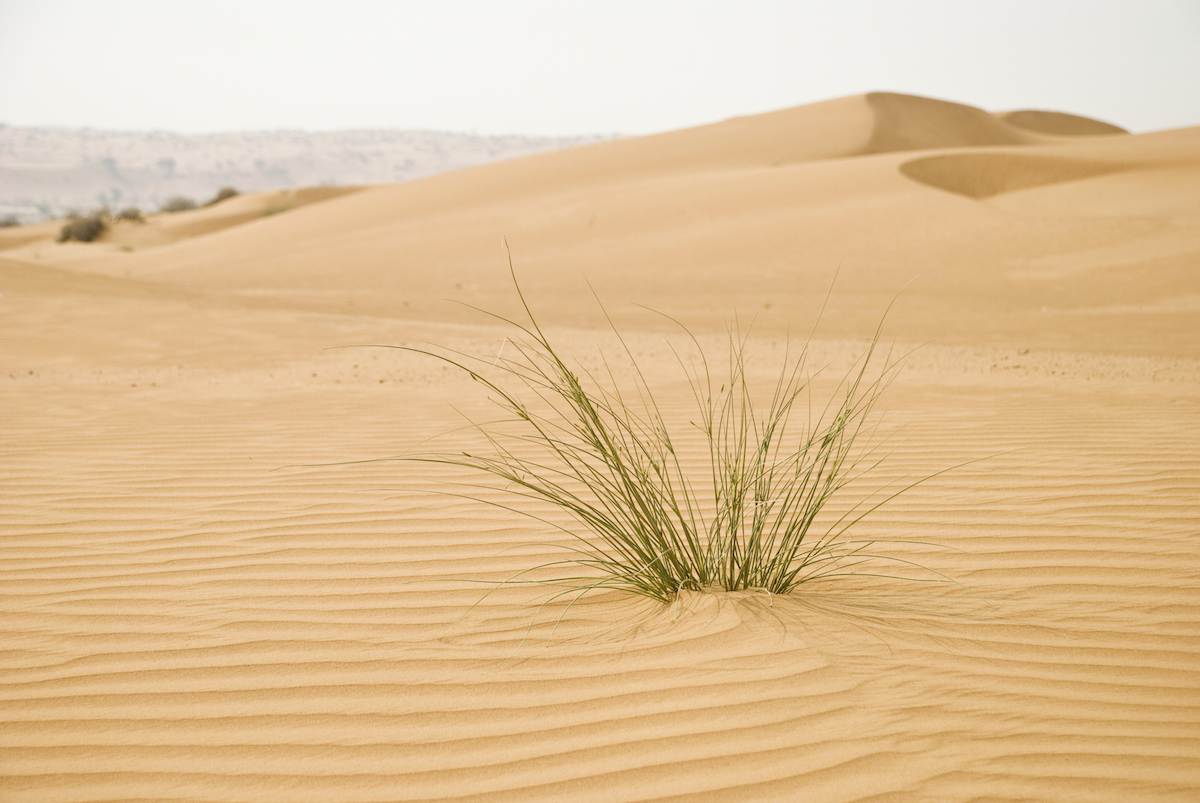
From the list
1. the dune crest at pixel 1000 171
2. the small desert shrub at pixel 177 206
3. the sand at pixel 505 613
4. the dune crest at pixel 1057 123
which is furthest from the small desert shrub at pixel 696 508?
the dune crest at pixel 1057 123

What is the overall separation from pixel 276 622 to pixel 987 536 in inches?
98.7

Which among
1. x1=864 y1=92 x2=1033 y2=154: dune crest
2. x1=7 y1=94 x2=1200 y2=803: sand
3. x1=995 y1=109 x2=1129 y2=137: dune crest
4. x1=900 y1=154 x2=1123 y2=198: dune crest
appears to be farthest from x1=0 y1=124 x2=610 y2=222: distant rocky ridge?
x1=7 y1=94 x2=1200 y2=803: sand

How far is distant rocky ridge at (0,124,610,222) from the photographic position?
245ft

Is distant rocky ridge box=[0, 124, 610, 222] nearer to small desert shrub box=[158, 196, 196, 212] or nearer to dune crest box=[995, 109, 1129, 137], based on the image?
small desert shrub box=[158, 196, 196, 212]

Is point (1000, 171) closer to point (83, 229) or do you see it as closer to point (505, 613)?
point (505, 613)

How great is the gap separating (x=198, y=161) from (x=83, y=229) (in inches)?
2756

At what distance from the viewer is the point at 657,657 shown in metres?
2.43

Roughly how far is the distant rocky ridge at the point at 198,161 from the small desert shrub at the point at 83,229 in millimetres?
29107

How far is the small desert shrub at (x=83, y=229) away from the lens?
30703 mm

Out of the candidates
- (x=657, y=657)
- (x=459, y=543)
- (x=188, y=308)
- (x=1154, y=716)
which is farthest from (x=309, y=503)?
(x=188, y=308)

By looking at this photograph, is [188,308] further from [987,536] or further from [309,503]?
[987,536]

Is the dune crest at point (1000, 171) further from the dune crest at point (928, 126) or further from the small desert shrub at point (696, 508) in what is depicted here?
the small desert shrub at point (696, 508)

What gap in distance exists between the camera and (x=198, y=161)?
94.1 metres

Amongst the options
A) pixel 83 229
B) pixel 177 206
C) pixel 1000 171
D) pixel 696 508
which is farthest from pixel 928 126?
pixel 696 508
